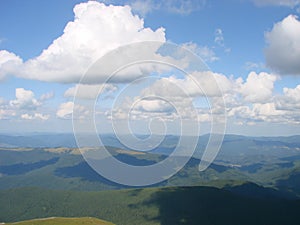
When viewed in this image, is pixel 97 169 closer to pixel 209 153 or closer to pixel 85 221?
pixel 209 153

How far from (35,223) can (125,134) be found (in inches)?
6596

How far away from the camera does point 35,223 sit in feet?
596

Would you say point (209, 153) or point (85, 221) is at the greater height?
point (209, 153)

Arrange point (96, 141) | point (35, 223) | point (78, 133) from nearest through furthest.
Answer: point (78, 133) → point (96, 141) → point (35, 223)

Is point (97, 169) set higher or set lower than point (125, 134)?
lower

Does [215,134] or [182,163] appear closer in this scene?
[215,134]

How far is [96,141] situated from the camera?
3181 centimetres

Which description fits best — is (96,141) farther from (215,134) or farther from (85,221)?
(85,221)

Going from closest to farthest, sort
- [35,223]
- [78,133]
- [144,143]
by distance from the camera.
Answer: [78,133]
[144,143]
[35,223]

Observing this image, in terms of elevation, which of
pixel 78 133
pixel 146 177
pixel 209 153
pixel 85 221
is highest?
pixel 78 133

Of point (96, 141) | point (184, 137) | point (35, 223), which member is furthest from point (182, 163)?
point (35, 223)

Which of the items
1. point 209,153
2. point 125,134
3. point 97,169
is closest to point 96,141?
point 97,169

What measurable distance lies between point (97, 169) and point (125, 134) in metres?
8.58

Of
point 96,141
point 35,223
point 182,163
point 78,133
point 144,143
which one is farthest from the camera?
point 35,223
